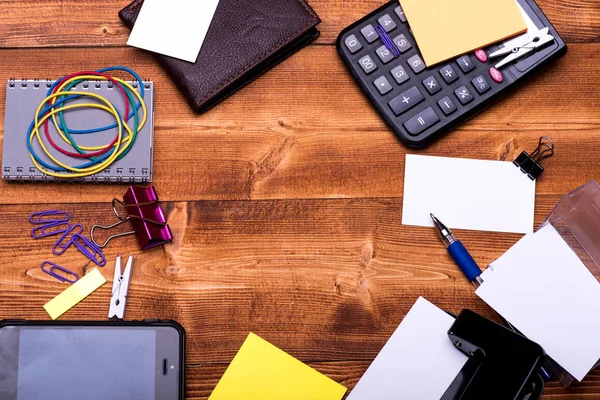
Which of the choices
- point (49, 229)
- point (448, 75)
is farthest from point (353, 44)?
point (49, 229)

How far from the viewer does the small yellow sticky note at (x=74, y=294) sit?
81cm

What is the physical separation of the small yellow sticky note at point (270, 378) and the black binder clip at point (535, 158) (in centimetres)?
36

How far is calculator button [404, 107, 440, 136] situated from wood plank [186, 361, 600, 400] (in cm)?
29

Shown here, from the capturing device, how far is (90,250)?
825 mm

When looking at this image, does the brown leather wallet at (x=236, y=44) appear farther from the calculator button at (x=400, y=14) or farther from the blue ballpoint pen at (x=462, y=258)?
the blue ballpoint pen at (x=462, y=258)

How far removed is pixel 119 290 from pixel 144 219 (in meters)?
0.09

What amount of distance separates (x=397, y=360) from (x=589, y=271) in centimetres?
26

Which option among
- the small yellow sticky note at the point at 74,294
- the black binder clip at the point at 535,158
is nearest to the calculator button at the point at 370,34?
the black binder clip at the point at 535,158

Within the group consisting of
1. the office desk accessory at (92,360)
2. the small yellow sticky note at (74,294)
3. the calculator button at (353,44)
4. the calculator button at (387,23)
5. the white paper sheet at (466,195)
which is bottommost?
the office desk accessory at (92,360)

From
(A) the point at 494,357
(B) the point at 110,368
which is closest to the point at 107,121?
(B) the point at 110,368

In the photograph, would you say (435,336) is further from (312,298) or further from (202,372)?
(202,372)

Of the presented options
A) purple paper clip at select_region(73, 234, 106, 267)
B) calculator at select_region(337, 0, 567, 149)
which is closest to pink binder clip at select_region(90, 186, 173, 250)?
purple paper clip at select_region(73, 234, 106, 267)

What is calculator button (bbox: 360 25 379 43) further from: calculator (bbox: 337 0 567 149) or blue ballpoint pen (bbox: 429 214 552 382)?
blue ballpoint pen (bbox: 429 214 552 382)

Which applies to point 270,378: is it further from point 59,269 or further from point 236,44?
point 236,44
